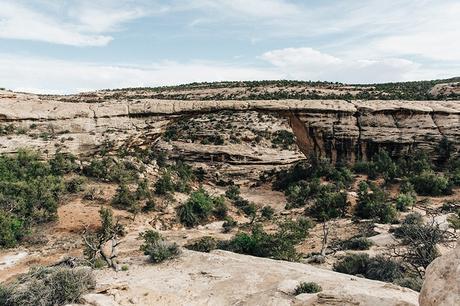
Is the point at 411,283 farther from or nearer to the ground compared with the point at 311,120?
nearer to the ground

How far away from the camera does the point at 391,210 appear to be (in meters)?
20.8

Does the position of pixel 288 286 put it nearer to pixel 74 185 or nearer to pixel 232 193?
pixel 74 185

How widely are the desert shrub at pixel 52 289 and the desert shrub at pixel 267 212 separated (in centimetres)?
1491

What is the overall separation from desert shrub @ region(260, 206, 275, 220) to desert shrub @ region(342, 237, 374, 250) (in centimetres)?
765

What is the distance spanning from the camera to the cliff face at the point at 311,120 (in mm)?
30312

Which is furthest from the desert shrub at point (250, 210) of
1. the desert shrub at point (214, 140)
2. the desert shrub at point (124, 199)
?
the desert shrub at point (214, 140)

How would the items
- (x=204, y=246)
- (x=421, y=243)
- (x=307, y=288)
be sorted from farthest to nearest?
(x=204, y=246) < (x=421, y=243) < (x=307, y=288)

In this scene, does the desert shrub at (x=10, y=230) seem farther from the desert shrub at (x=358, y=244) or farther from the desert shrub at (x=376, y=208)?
the desert shrub at (x=376, y=208)

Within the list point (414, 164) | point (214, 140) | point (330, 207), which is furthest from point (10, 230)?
point (414, 164)

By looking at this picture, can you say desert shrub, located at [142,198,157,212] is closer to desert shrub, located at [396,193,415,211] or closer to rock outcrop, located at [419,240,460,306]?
desert shrub, located at [396,193,415,211]

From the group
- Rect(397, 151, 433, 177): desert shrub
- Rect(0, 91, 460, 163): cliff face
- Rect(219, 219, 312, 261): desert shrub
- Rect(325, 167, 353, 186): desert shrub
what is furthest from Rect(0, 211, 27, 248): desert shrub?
Rect(397, 151, 433, 177): desert shrub

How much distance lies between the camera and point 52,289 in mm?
9828

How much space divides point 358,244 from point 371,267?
3.19 m

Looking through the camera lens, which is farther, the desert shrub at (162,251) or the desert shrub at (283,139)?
the desert shrub at (283,139)
